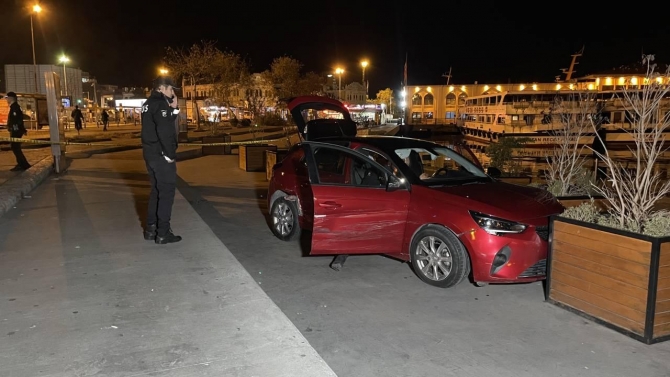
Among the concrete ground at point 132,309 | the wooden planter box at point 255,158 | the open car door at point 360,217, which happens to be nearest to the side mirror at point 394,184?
the open car door at point 360,217

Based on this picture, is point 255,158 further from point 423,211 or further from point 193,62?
point 193,62

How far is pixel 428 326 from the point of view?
4543mm

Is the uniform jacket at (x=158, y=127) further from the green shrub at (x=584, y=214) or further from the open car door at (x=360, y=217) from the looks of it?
the green shrub at (x=584, y=214)

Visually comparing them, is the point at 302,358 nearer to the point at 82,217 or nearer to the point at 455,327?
the point at 455,327

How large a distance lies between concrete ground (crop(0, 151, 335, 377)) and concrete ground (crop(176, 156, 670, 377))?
1.12 feet

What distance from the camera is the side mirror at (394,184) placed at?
5.83 metres

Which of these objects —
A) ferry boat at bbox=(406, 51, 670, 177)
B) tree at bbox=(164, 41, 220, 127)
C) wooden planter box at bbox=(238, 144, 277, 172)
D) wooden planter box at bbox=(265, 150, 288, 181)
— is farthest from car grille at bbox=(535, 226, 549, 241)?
tree at bbox=(164, 41, 220, 127)

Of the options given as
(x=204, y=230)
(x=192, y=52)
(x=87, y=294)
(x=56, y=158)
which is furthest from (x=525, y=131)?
(x=87, y=294)

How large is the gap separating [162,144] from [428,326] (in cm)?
413

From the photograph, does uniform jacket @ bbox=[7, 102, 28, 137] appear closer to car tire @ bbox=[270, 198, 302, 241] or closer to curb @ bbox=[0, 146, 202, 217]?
curb @ bbox=[0, 146, 202, 217]

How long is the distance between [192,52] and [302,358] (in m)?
38.9

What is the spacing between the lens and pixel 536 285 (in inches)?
224

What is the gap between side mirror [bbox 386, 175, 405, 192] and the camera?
229 inches

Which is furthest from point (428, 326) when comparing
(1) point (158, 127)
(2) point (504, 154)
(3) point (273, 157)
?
(2) point (504, 154)
